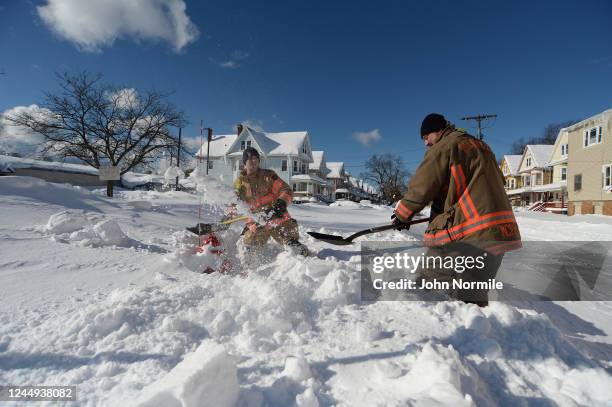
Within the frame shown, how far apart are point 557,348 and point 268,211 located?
3.51 m

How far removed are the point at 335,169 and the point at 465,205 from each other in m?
64.4

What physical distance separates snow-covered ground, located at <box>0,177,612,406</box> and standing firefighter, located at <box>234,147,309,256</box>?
3.97ft

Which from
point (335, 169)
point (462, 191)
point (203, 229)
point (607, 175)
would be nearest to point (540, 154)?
point (607, 175)

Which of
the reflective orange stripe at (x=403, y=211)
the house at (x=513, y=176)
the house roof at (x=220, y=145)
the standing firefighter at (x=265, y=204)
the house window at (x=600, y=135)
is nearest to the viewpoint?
the reflective orange stripe at (x=403, y=211)

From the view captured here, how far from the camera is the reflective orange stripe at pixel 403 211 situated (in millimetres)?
2570

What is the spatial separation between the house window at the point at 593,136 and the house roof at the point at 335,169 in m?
45.7

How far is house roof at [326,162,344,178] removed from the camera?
64.9 metres

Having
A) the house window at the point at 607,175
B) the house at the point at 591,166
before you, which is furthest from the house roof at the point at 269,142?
the house window at the point at 607,175

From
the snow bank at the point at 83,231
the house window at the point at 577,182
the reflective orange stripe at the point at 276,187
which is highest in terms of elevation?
the house window at the point at 577,182

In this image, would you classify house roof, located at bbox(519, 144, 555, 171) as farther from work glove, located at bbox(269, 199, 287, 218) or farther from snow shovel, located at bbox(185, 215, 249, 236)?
snow shovel, located at bbox(185, 215, 249, 236)

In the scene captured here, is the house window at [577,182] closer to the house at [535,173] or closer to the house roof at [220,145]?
the house at [535,173]

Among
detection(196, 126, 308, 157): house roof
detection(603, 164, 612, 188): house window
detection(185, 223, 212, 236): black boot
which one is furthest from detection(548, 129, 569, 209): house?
detection(185, 223, 212, 236): black boot

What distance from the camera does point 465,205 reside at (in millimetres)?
2324

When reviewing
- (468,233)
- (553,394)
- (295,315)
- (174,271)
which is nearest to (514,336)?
(553,394)
